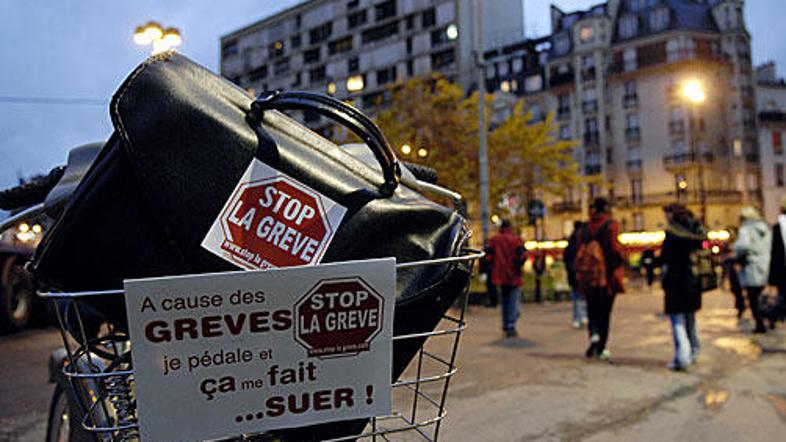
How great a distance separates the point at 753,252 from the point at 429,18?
5620 cm

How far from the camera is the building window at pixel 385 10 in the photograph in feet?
214

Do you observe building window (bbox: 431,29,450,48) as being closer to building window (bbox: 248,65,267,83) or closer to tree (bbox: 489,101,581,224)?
building window (bbox: 248,65,267,83)

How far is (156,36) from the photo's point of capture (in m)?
13.9

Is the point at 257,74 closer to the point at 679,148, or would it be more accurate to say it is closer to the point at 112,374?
the point at 679,148

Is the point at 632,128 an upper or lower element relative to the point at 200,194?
upper

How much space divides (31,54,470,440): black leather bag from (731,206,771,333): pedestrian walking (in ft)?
29.9

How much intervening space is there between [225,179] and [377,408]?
57 cm

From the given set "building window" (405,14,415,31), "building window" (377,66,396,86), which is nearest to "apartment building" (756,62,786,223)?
"building window" (405,14,415,31)

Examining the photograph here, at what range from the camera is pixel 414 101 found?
27.9 m

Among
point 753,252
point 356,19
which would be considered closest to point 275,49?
point 356,19

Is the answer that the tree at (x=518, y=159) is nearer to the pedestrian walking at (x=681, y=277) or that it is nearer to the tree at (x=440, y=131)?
the tree at (x=440, y=131)

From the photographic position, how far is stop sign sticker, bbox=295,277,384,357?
1.29 m

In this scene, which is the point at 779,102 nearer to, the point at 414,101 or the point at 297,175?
the point at 414,101

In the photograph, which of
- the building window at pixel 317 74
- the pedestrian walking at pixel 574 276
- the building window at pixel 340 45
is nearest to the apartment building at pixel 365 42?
the building window at pixel 340 45
